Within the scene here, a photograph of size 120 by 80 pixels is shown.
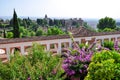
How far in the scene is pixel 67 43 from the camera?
10977mm

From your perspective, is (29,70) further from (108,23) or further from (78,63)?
(108,23)

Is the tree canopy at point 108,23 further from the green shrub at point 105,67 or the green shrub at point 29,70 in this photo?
the green shrub at point 105,67

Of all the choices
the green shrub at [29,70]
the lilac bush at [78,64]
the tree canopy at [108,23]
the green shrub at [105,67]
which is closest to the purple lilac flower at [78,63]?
the lilac bush at [78,64]

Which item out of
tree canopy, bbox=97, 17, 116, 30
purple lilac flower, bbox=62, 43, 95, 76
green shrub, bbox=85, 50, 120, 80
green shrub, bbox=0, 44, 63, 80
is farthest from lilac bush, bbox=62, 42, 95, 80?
tree canopy, bbox=97, 17, 116, 30

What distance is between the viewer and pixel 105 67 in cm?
487

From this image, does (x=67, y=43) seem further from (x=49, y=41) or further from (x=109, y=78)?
(x=109, y=78)

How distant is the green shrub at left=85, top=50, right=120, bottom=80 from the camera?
189 inches

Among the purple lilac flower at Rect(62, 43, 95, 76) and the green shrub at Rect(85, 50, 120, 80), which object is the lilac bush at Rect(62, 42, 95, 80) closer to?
the purple lilac flower at Rect(62, 43, 95, 76)

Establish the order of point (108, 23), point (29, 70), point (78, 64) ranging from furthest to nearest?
point (108, 23) → point (78, 64) → point (29, 70)

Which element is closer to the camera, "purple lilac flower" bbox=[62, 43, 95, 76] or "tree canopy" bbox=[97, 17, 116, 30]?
"purple lilac flower" bbox=[62, 43, 95, 76]

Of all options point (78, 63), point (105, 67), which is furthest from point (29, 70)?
point (78, 63)

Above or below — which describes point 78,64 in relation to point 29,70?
below

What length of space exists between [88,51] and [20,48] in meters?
3.84

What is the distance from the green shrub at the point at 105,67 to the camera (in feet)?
15.7
